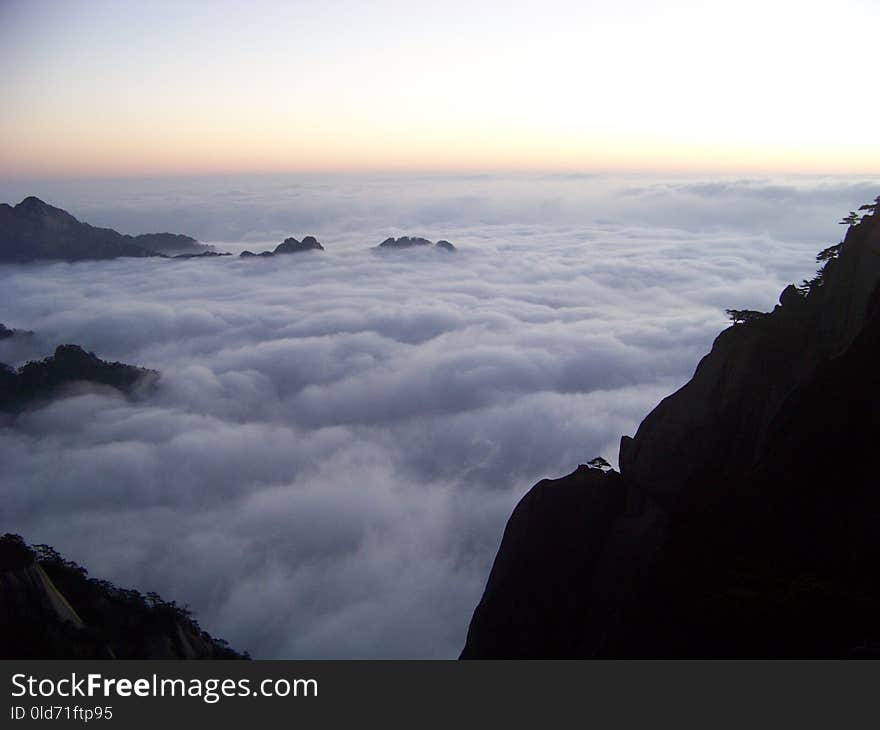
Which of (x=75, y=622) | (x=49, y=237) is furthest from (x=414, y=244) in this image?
(x=75, y=622)

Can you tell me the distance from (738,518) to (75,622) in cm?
1931

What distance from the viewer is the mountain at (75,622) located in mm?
17297

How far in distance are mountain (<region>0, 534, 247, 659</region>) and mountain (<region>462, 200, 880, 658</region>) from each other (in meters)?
10.3

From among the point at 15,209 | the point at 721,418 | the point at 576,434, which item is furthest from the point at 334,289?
the point at 721,418

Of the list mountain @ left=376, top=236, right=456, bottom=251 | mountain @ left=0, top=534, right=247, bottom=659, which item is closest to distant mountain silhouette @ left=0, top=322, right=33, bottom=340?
mountain @ left=0, top=534, right=247, bottom=659

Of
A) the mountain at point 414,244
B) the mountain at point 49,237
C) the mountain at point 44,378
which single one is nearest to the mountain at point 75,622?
the mountain at point 44,378

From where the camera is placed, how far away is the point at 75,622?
1848 centimetres

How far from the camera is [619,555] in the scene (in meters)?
18.7

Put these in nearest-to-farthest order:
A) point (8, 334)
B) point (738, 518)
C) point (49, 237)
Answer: point (738, 518), point (8, 334), point (49, 237)

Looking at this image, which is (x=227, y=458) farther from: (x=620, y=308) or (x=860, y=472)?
(x=620, y=308)

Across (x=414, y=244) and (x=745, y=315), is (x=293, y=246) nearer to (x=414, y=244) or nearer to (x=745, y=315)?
(x=414, y=244)

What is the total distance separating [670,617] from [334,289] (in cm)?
14537

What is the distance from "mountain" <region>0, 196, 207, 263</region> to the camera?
154m
